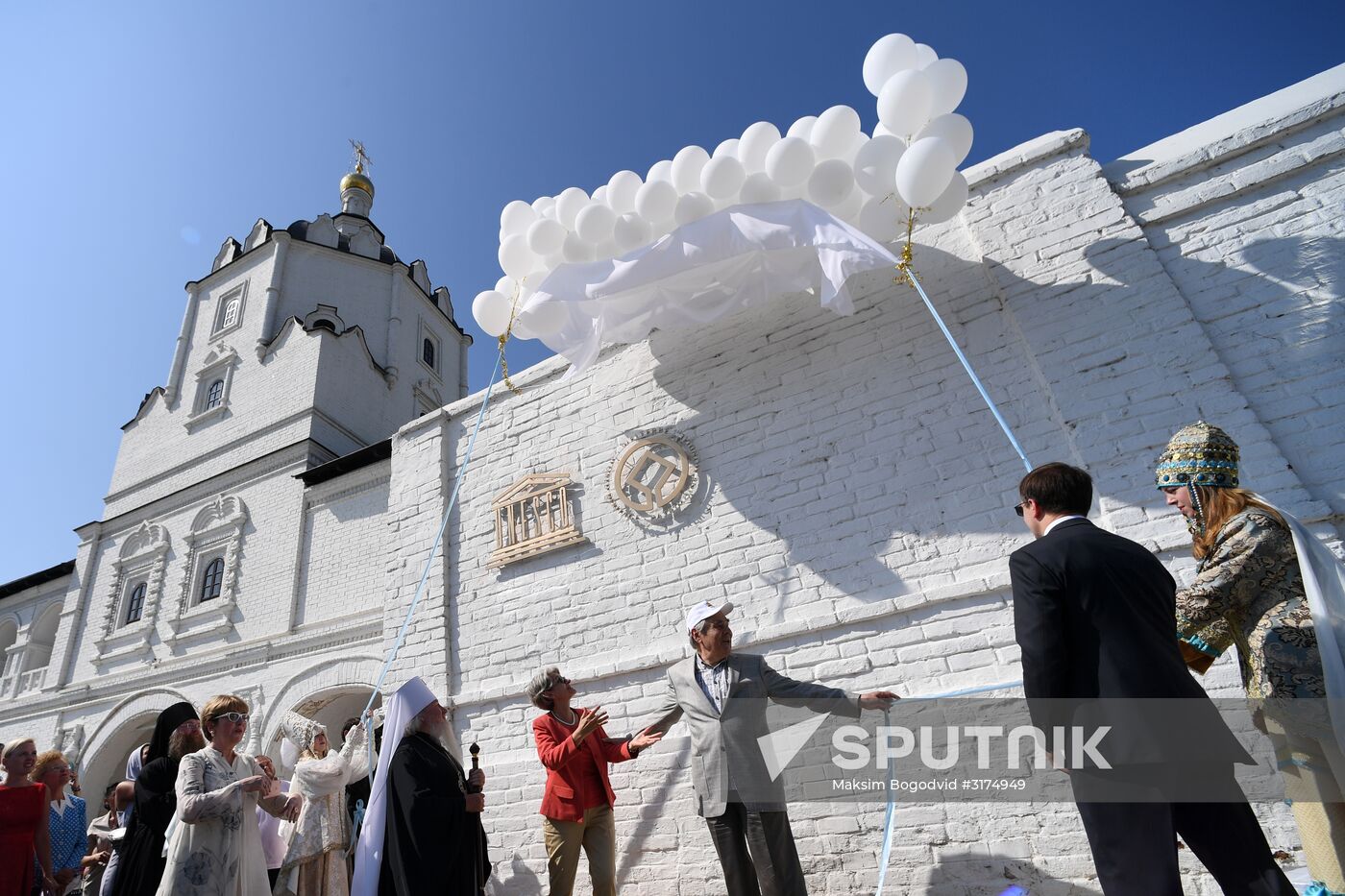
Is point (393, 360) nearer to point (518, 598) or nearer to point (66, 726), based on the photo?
point (66, 726)

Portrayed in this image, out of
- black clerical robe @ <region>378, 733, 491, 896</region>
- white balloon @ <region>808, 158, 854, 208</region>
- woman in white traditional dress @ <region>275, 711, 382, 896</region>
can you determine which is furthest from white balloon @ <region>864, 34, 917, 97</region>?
woman in white traditional dress @ <region>275, 711, 382, 896</region>

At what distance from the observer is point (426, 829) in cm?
323

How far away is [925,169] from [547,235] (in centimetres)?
258

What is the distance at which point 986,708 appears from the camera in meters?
4.04

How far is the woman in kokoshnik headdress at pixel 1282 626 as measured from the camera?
89.0 inches

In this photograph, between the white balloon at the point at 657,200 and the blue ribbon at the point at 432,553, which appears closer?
the white balloon at the point at 657,200

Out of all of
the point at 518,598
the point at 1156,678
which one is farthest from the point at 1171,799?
the point at 518,598

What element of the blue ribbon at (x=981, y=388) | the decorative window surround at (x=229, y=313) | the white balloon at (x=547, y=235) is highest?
the decorative window surround at (x=229, y=313)

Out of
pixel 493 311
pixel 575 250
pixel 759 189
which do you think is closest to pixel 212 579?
pixel 493 311

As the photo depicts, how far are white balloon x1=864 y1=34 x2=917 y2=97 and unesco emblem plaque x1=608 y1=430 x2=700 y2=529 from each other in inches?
110

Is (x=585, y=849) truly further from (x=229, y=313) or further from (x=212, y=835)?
(x=229, y=313)

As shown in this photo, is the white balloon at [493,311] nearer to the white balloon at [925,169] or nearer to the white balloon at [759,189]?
the white balloon at [759,189]

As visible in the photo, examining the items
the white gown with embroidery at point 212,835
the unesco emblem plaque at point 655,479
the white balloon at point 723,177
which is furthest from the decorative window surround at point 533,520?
the white gown with embroidery at point 212,835

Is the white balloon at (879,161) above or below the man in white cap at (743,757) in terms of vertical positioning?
above
